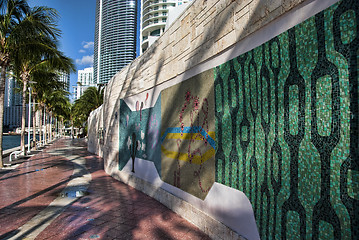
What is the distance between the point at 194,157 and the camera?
4305 mm

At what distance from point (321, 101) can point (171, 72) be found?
3.57 meters

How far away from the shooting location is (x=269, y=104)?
106 inches

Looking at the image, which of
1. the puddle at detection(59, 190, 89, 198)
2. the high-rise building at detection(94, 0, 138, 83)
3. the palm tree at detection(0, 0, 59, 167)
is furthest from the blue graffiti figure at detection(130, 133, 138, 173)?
the high-rise building at detection(94, 0, 138, 83)

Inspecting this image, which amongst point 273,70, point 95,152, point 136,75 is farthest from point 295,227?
point 95,152

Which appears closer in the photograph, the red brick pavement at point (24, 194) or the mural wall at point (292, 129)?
the mural wall at point (292, 129)

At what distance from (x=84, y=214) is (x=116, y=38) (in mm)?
144452

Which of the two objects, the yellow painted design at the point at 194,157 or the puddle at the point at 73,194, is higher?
the yellow painted design at the point at 194,157

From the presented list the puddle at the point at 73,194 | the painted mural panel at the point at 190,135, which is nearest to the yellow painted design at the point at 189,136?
the painted mural panel at the point at 190,135

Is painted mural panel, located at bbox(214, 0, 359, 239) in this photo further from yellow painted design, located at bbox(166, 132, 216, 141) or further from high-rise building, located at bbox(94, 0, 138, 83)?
high-rise building, located at bbox(94, 0, 138, 83)

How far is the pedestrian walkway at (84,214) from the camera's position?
3.80 meters

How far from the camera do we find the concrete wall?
2012mm

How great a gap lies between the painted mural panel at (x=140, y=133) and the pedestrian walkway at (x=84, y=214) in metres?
1.00

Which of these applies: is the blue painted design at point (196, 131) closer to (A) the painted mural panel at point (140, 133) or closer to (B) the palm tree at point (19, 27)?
(A) the painted mural panel at point (140, 133)

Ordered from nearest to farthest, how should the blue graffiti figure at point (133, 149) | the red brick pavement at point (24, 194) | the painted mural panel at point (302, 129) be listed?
the painted mural panel at point (302, 129) → the red brick pavement at point (24, 194) → the blue graffiti figure at point (133, 149)
